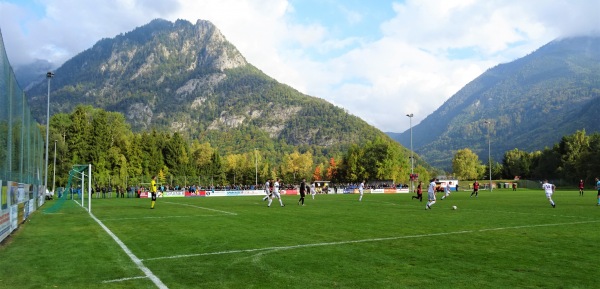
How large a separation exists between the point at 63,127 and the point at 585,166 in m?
112

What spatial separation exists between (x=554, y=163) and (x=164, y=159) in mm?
104742

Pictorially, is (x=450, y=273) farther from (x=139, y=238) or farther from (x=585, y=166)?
(x=585, y=166)

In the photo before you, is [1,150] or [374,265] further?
[1,150]

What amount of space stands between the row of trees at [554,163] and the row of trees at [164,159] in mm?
32491

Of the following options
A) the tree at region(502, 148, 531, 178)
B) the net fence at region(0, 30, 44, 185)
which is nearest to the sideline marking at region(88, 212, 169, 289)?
the net fence at region(0, 30, 44, 185)

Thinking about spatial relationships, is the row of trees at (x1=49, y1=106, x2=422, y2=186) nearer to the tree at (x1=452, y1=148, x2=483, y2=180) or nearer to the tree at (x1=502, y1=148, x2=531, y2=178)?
the tree at (x1=502, y1=148, x2=531, y2=178)

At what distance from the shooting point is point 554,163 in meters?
126

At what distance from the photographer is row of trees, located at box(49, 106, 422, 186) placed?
8612 cm

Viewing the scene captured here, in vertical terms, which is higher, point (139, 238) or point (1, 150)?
point (1, 150)

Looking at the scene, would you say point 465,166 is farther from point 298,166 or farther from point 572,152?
point 298,166

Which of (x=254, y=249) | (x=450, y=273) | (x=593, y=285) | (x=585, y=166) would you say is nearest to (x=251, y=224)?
(x=254, y=249)

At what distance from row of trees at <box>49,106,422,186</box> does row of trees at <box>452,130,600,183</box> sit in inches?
1279

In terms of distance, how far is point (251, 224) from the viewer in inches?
736

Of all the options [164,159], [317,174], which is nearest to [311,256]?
[164,159]
